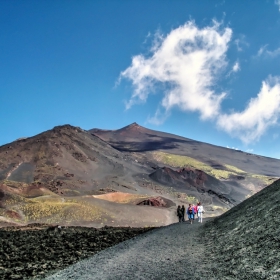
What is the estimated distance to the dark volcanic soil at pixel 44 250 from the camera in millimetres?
16031

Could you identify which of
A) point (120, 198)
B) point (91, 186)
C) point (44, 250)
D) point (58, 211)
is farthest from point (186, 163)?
point (44, 250)

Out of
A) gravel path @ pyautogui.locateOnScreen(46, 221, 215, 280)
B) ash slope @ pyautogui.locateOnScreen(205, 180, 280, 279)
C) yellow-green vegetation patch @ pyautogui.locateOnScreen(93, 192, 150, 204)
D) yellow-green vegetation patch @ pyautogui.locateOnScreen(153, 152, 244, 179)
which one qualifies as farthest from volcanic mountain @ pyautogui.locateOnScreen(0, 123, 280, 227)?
ash slope @ pyautogui.locateOnScreen(205, 180, 280, 279)

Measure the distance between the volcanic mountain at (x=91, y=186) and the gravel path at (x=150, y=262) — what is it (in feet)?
97.6

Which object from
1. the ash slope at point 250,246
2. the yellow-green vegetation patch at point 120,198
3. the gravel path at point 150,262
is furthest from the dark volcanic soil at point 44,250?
the yellow-green vegetation patch at point 120,198

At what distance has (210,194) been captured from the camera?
10806 cm

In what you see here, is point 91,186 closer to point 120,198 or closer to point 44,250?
point 120,198

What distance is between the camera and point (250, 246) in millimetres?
12406

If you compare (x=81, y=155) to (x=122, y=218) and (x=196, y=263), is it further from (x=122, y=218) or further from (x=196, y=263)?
(x=196, y=263)

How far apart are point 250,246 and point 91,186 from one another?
77.1 metres

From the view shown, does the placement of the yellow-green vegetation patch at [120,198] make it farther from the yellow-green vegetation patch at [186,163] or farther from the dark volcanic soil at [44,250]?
the yellow-green vegetation patch at [186,163]

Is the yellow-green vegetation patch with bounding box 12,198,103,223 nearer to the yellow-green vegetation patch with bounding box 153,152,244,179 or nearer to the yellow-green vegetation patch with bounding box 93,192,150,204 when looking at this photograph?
the yellow-green vegetation patch with bounding box 93,192,150,204

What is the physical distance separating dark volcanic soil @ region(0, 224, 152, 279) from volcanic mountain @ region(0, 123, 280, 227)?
807 inches

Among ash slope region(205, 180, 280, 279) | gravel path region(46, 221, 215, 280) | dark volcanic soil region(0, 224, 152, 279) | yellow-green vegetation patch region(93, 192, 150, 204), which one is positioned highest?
yellow-green vegetation patch region(93, 192, 150, 204)

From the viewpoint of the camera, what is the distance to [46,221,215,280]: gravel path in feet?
38.2
